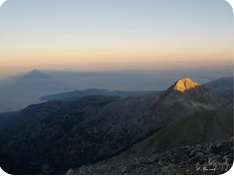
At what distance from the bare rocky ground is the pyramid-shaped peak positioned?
134696mm

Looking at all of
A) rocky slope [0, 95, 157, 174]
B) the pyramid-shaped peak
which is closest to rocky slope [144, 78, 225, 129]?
the pyramid-shaped peak

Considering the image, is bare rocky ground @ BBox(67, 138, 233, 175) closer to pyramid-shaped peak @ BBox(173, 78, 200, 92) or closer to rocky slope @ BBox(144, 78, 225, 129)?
rocky slope @ BBox(144, 78, 225, 129)

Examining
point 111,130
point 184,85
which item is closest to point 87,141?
point 111,130

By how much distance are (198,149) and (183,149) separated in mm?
2280

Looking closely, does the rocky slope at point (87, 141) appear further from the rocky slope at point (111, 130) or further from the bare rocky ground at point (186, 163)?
the bare rocky ground at point (186, 163)

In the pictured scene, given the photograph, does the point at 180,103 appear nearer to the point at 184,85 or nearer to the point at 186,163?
the point at 184,85

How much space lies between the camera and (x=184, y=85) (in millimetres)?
177375

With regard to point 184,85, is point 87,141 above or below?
Answer: below

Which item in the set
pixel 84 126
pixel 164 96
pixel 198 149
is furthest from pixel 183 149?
pixel 84 126

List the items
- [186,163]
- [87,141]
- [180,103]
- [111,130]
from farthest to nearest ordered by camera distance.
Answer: [111,130] → [87,141] → [180,103] → [186,163]

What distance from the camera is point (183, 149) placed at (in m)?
37.7

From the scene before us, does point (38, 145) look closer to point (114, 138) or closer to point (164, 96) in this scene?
point (114, 138)

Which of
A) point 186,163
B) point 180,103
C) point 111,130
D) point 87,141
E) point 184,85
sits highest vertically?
point 186,163

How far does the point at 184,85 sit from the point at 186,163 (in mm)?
146565
